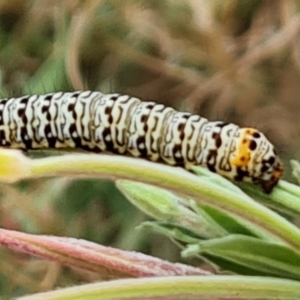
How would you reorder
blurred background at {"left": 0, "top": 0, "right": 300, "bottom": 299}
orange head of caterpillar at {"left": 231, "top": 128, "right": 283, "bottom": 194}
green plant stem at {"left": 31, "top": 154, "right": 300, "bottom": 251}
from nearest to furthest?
green plant stem at {"left": 31, "top": 154, "right": 300, "bottom": 251} → orange head of caterpillar at {"left": 231, "top": 128, "right": 283, "bottom": 194} → blurred background at {"left": 0, "top": 0, "right": 300, "bottom": 299}

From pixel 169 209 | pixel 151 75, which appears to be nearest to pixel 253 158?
pixel 169 209

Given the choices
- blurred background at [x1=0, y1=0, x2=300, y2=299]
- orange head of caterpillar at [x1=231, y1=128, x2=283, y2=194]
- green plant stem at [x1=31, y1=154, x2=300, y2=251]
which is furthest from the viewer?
blurred background at [x1=0, y1=0, x2=300, y2=299]

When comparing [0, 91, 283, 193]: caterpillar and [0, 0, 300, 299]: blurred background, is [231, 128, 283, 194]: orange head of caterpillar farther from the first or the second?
[0, 0, 300, 299]: blurred background

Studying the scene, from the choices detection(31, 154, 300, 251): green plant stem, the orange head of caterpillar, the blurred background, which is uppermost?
detection(31, 154, 300, 251): green plant stem

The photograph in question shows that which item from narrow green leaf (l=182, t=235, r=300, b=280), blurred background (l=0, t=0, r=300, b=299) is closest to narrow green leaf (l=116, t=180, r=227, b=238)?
narrow green leaf (l=182, t=235, r=300, b=280)

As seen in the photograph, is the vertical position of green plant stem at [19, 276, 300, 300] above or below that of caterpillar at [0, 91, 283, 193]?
below

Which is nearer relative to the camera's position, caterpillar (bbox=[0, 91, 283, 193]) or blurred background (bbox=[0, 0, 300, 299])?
caterpillar (bbox=[0, 91, 283, 193])

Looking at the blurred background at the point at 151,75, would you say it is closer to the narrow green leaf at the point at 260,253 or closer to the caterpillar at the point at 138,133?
the caterpillar at the point at 138,133

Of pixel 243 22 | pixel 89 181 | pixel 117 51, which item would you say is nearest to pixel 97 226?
pixel 89 181

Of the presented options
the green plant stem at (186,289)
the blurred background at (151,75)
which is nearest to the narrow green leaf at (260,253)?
the green plant stem at (186,289)

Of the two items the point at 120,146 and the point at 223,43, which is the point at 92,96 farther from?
the point at 223,43
